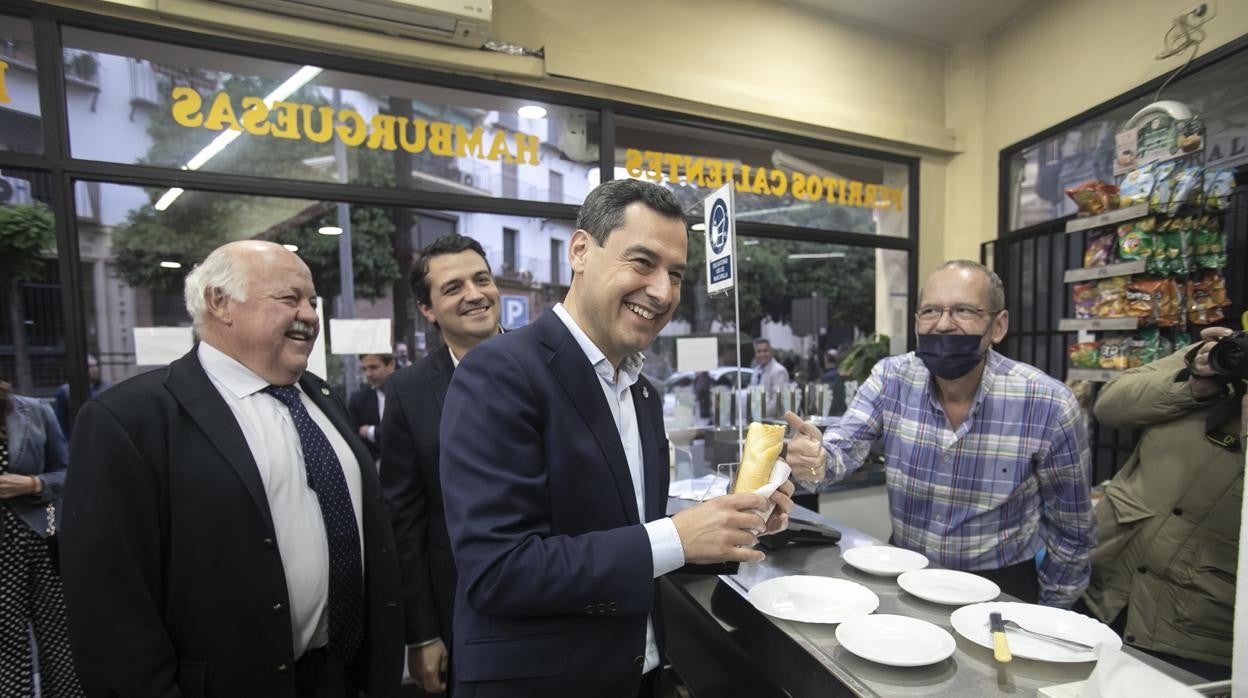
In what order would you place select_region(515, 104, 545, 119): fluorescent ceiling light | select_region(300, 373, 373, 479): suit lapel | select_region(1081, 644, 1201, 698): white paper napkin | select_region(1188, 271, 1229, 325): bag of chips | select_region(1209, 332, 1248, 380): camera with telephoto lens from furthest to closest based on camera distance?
select_region(515, 104, 545, 119): fluorescent ceiling light
select_region(1188, 271, 1229, 325): bag of chips
select_region(300, 373, 373, 479): suit lapel
select_region(1209, 332, 1248, 380): camera with telephoto lens
select_region(1081, 644, 1201, 698): white paper napkin

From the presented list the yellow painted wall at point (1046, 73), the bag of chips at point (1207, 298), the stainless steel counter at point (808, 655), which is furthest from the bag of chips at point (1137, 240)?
the stainless steel counter at point (808, 655)

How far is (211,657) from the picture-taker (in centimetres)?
141

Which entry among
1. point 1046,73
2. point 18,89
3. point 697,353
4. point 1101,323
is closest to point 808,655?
point 1101,323

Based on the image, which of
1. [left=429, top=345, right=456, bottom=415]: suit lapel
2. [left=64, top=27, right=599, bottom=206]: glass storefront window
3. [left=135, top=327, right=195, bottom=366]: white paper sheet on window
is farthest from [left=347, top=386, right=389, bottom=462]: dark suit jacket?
[left=429, top=345, right=456, bottom=415]: suit lapel

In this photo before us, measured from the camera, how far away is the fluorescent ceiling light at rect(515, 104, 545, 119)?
355 cm

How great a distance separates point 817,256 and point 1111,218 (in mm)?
1875

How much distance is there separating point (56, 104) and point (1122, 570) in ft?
15.7

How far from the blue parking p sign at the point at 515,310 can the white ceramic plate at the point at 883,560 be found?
244 centimetres

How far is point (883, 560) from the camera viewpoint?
1682mm

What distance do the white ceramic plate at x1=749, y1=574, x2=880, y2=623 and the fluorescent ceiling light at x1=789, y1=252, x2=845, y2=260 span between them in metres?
3.21

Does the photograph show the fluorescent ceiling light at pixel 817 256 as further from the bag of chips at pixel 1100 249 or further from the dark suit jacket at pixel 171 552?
the dark suit jacket at pixel 171 552

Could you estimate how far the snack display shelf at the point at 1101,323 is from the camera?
2754 mm

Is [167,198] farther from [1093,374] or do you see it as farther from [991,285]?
[1093,374]

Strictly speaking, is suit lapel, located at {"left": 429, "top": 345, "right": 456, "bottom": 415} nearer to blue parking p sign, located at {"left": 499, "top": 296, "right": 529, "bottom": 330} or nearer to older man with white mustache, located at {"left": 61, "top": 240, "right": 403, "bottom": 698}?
older man with white mustache, located at {"left": 61, "top": 240, "right": 403, "bottom": 698}
